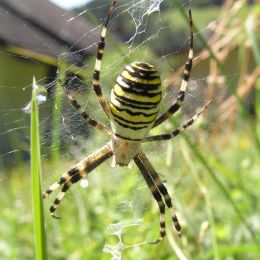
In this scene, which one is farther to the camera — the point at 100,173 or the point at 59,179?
the point at 100,173

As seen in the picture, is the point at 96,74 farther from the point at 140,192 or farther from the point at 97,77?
the point at 140,192

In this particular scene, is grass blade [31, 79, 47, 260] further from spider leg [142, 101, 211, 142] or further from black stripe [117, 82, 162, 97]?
spider leg [142, 101, 211, 142]

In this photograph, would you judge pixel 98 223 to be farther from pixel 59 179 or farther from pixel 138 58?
pixel 138 58

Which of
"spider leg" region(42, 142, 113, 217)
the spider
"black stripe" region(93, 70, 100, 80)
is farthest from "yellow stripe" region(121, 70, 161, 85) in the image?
"spider leg" region(42, 142, 113, 217)

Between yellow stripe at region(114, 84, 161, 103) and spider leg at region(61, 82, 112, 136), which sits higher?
spider leg at region(61, 82, 112, 136)

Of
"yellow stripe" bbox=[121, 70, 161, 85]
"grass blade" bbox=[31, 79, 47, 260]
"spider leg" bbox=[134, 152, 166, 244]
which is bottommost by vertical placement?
"grass blade" bbox=[31, 79, 47, 260]

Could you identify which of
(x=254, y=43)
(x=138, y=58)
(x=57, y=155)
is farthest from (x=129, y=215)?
(x=254, y=43)
